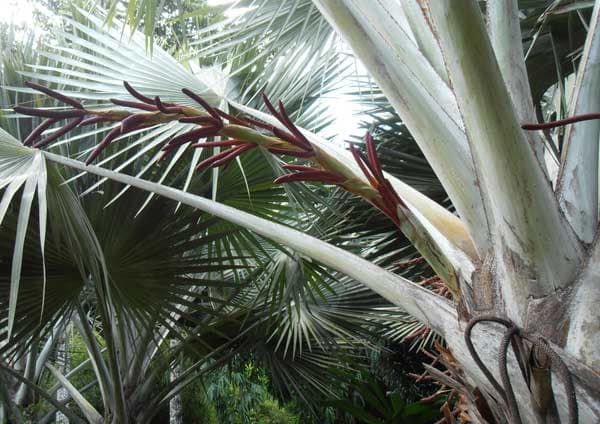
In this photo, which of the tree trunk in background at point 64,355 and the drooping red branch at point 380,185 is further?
the tree trunk in background at point 64,355

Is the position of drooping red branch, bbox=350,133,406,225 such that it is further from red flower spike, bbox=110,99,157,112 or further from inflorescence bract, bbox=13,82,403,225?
red flower spike, bbox=110,99,157,112

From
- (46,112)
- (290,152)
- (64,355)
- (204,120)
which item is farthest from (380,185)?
(64,355)

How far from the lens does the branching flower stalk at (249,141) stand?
847mm

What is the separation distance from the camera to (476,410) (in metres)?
0.91

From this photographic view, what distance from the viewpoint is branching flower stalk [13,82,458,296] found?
0.85 m

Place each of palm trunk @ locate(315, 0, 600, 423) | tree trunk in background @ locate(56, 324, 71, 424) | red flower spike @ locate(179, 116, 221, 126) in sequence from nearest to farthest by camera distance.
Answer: palm trunk @ locate(315, 0, 600, 423) < red flower spike @ locate(179, 116, 221, 126) < tree trunk in background @ locate(56, 324, 71, 424)

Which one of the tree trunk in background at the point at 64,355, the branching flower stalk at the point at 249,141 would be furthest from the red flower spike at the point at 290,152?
the tree trunk in background at the point at 64,355

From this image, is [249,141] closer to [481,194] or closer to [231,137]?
[231,137]

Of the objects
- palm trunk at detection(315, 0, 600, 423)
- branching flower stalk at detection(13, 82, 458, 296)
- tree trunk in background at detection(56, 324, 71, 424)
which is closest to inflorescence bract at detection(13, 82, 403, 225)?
branching flower stalk at detection(13, 82, 458, 296)

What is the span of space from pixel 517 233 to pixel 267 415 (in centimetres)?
595

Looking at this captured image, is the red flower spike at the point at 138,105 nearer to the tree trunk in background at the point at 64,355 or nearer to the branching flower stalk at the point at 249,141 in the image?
the branching flower stalk at the point at 249,141

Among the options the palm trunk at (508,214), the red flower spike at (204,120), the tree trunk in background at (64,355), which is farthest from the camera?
the tree trunk in background at (64,355)

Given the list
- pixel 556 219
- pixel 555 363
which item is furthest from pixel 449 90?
pixel 555 363

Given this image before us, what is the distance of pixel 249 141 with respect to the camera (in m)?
Answer: 0.91
